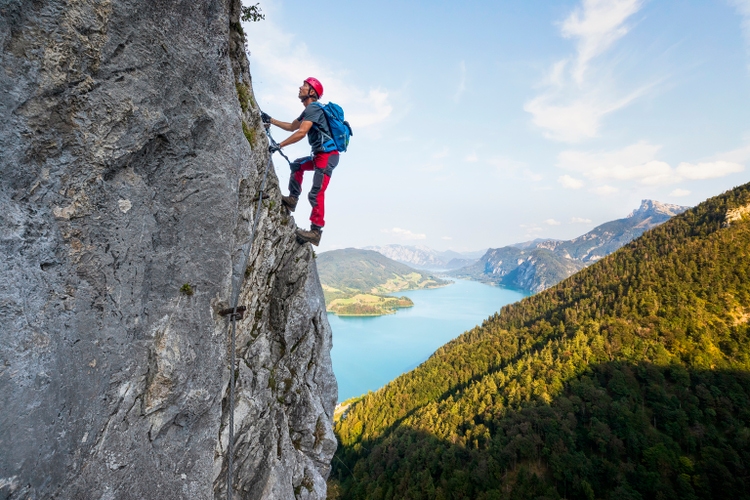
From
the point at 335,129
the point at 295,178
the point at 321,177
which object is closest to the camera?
the point at 335,129

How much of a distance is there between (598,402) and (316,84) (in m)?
64.3

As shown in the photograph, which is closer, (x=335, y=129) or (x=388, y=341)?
(x=335, y=129)

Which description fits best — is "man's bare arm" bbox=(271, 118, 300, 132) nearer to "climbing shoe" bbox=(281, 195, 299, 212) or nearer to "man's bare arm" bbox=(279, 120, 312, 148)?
"man's bare arm" bbox=(279, 120, 312, 148)

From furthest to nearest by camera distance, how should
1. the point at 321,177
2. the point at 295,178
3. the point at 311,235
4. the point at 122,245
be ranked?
1. the point at 311,235
2. the point at 295,178
3. the point at 321,177
4. the point at 122,245

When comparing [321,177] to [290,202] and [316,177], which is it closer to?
[316,177]

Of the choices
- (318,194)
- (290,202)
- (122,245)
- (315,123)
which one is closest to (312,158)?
(318,194)

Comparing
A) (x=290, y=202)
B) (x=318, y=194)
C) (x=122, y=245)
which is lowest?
(x=122, y=245)

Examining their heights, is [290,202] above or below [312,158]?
below

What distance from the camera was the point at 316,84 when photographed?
6207 mm

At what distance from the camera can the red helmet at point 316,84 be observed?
20.2 feet

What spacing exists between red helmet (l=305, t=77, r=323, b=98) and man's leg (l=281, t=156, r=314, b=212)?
4.16 ft

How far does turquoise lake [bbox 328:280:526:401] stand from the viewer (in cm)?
8749

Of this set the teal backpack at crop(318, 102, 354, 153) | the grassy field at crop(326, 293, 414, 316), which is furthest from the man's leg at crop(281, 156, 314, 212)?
the grassy field at crop(326, 293, 414, 316)

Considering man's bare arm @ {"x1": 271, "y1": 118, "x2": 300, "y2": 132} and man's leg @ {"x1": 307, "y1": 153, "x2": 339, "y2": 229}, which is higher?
man's bare arm @ {"x1": 271, "y1": 118, "x2": 300, "y2": 132}
